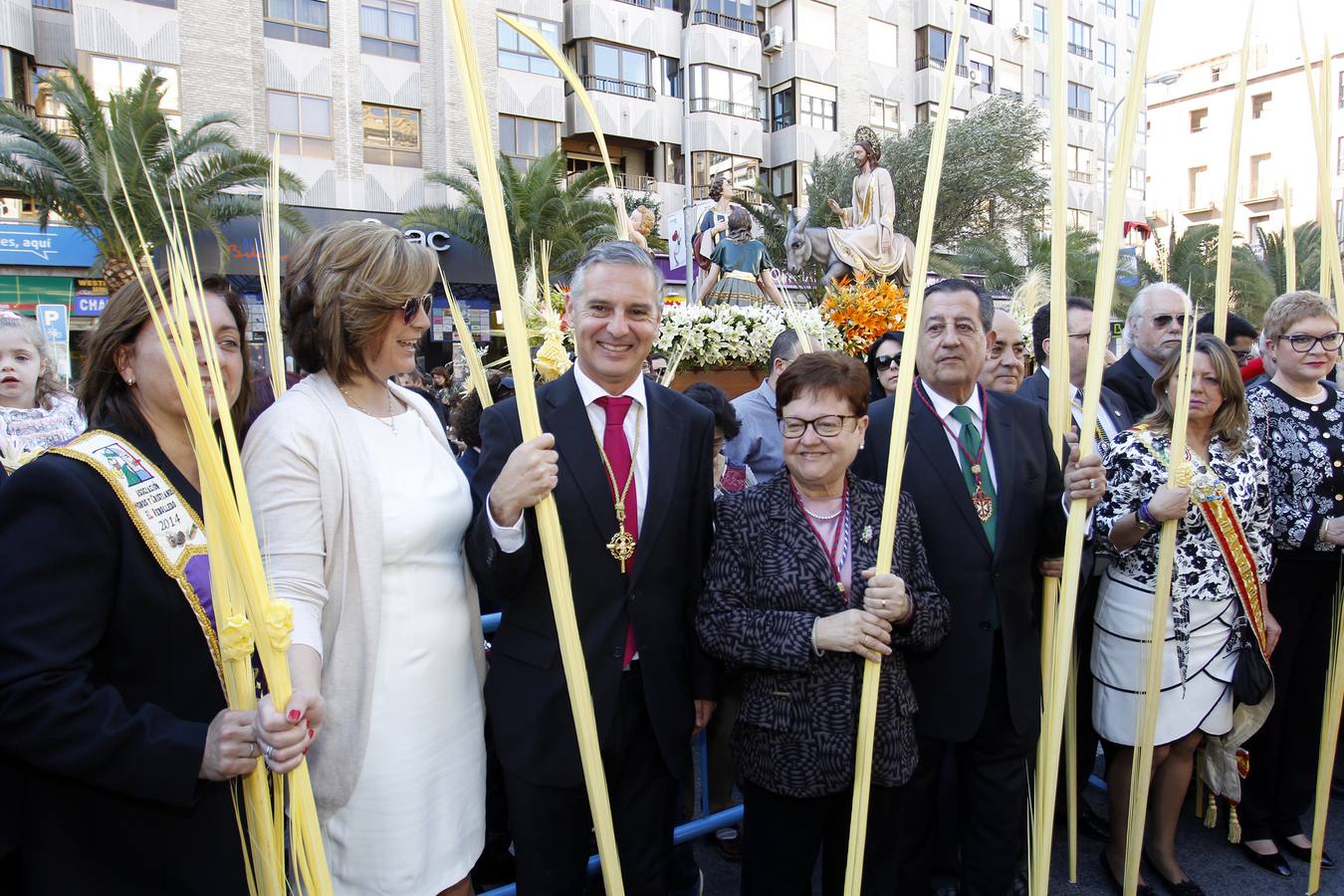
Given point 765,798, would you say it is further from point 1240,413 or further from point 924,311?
point 1240,413

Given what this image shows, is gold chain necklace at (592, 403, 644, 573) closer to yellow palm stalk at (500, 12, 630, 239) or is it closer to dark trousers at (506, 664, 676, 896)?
dark trousers at (506, 664, 676, 896)

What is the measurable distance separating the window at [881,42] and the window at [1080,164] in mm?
8897

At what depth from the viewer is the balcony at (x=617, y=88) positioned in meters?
24.0

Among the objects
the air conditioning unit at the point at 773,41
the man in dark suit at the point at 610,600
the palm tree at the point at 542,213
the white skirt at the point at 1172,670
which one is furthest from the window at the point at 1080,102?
the man in dark suit at the point at 610,600

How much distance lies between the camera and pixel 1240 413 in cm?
Result: 277

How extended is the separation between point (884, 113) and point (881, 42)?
2.39 meters

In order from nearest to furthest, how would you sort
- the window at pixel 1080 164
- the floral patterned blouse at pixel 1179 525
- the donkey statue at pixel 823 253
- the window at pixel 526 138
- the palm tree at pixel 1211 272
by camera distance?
the floral patterned blouse at pixel 1179 525 < the donkey statue at pixel 823 253 < the palm tree at pixel 1211 272 < the window at pixel 526 138 < the window at pixel 1080 164

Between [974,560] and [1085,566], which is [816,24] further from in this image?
[974,560]

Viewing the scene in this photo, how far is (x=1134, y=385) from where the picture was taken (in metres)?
3.92

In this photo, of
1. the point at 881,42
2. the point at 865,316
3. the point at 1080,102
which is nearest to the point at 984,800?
the point at 865,316

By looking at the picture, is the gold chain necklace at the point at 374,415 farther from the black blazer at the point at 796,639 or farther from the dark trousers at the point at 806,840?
the dark trousers at the point at 806,840

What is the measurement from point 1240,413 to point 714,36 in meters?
26.1

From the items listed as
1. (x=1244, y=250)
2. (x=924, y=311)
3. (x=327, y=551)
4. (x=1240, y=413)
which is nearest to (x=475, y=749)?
(x=327, y=551)

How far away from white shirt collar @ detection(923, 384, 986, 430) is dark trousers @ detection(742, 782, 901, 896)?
1.02m
